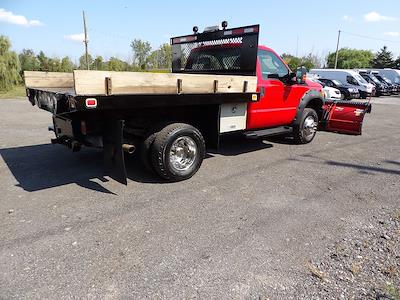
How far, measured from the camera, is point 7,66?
23.5 m

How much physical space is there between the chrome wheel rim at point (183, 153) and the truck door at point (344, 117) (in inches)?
205

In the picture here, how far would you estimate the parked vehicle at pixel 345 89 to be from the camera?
20906 millimetres

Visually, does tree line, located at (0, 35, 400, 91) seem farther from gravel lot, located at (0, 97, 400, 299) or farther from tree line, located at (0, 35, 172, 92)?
gravel lot, located at (0, 97, 400, 299)

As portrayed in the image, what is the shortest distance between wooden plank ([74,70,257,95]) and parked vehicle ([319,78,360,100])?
1786cm

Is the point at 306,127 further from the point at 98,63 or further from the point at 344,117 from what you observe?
the point at 98,63

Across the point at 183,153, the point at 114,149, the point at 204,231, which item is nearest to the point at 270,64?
the point at 183,153

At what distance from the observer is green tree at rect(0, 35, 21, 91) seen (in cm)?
2311

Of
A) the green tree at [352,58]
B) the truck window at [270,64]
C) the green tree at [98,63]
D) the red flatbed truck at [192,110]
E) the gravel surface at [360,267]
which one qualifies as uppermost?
the green tree at [352,58]

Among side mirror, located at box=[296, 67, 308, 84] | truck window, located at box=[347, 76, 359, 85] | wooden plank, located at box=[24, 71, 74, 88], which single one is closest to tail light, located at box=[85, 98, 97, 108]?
wooden plank, located at box=[24, 71, 74, 88]

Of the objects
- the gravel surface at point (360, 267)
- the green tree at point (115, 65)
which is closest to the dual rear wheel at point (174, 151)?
the gravel surface at point (360, 267)

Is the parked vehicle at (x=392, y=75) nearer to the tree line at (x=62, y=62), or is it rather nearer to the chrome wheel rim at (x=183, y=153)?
the tree line at (x=62, y=62)

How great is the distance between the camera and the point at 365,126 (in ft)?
36.2

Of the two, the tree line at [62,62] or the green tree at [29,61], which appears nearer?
the tree line at [62,62]

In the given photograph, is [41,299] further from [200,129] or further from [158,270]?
→ [200,129]
